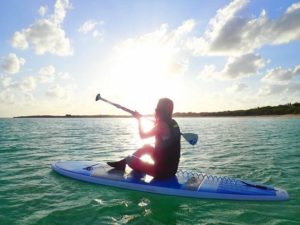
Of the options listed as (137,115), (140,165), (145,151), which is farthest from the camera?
(137,115)

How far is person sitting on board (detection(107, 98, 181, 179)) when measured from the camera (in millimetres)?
7582

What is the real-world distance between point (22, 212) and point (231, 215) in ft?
14.0

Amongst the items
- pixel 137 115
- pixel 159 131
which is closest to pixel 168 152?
pixel 159 131

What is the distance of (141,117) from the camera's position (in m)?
8.90

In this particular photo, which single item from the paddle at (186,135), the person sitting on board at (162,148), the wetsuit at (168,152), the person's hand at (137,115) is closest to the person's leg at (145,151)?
the person sitting on board at (162,148)

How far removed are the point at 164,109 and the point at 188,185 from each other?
2036 mm

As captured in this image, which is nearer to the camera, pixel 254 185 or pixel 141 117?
pixel 254 185

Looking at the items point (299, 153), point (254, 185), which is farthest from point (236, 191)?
point (299, 153)

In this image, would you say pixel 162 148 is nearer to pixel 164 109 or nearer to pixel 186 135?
pixel 164 109

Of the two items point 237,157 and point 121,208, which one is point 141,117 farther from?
point 237,157

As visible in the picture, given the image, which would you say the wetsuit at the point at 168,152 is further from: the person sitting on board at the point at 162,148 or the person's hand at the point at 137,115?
the person's hand at the point at 137,115

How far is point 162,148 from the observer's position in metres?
7.97

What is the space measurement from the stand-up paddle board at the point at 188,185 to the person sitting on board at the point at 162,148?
0.86 feet

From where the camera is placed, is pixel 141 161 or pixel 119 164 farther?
pixel 119 164
